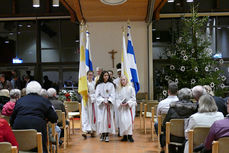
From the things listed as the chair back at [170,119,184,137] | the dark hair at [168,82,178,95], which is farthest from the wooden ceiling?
the chair back at [170,119,184,137]

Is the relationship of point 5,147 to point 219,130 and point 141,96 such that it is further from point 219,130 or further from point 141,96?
point 141,96

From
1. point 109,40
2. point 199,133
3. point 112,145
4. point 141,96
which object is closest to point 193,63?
point 141,96

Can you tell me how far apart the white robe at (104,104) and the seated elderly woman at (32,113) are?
3.14 meters

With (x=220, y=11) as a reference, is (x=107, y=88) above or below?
below

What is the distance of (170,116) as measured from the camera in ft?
17.0

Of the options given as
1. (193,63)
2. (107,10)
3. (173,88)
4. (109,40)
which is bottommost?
(173,88)

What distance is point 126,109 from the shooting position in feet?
24.8

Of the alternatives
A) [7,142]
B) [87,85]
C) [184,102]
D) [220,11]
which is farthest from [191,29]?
[7,142]

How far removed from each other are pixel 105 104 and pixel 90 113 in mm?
659

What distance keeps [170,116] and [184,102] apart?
0.33m

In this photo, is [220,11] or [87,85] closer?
[87,85]

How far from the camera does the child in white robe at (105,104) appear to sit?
24.7ft

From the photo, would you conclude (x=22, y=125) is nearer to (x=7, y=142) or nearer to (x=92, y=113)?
(x=7, y=142)

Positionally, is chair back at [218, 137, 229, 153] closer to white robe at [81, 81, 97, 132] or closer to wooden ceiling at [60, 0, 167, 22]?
white robe at [81, 81, 97, 132]
